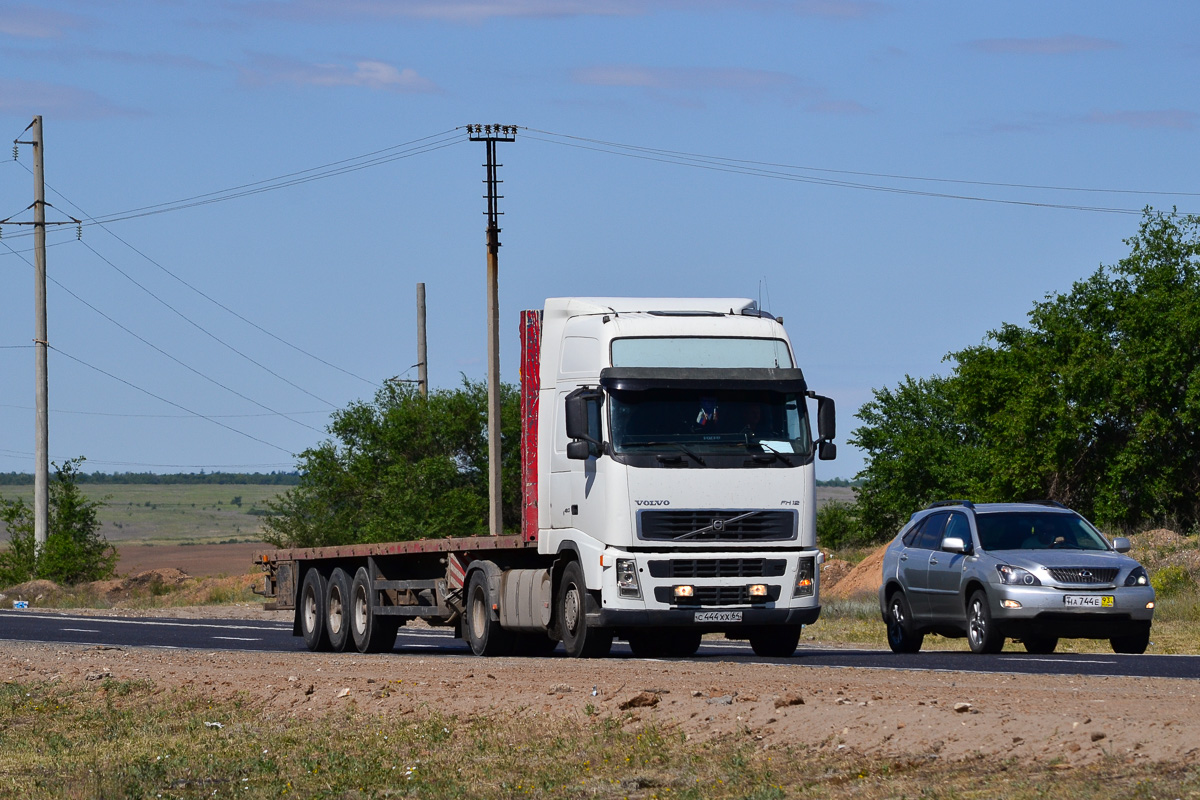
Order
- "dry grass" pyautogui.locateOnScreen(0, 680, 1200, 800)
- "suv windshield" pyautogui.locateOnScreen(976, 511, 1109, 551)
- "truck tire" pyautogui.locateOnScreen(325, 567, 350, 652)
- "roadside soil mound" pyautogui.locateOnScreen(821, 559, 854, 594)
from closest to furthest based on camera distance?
"dry grass" pyautogui.locateOnScreen(0, 680, 1200, 800)
"suv windshield" pyautogui.locateOnScreen(976, 511, 1109, 551)
"truck tire" pyautogui.locateOnScreen(325, 567, 350, 652)
"roadside soil mound" pyautogui.locateOnScreen(821, 559, 854, 594)

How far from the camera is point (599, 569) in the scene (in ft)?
58.3

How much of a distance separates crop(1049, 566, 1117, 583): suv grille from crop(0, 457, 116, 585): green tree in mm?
41212

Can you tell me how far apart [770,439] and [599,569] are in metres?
2.24

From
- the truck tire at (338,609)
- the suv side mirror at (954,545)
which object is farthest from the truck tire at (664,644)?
the truck tire at (338,609)

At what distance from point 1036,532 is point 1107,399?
29.9m

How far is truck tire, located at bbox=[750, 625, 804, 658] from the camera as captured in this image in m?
19.5

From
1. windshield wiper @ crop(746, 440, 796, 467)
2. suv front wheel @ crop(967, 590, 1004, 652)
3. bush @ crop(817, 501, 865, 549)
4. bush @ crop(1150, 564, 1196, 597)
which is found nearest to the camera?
windshield wiper @ crop(746, 440, 796, 467)

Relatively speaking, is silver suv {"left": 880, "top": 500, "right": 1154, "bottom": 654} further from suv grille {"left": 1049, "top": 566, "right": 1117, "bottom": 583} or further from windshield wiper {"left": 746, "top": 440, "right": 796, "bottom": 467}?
windshield wiper {"left": 746, "top": 440, "right": 796, "bottom": 467}

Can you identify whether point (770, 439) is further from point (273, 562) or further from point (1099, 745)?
point (273, 562)

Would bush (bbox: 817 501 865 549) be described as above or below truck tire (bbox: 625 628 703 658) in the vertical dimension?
above

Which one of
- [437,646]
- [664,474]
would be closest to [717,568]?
[664,474]

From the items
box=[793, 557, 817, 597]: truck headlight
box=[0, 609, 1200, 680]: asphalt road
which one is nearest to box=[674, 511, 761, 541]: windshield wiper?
box=[793, 557, 817, 597]: truck headlight

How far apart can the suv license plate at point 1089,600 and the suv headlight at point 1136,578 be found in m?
0.35

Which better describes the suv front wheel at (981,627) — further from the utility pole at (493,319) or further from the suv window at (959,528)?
the utility pole at (493,319)
